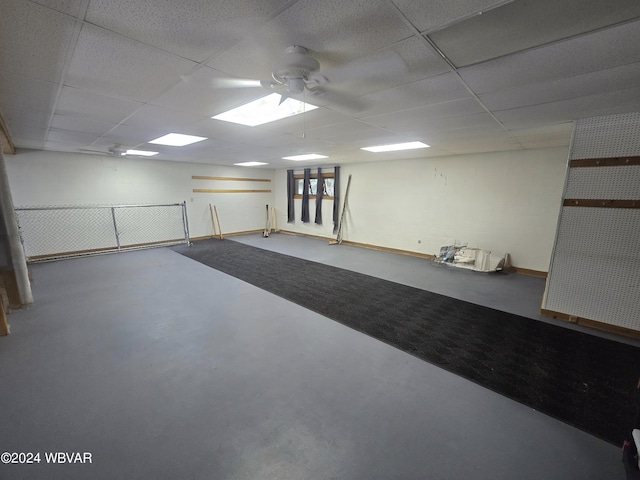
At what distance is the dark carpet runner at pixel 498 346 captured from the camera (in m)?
1.75

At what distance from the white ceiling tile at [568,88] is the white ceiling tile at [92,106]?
289cm

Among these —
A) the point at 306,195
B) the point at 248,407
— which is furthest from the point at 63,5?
the point at 306,195

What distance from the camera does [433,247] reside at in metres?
5.46

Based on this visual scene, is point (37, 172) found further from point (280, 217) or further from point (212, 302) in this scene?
point (280, 217)

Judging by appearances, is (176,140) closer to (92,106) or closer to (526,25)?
→ (92,106)

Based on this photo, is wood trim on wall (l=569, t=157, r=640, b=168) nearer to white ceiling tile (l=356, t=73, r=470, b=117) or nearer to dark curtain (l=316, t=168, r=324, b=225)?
white ceiling tile (l=356, t=73, r=470, b=117)

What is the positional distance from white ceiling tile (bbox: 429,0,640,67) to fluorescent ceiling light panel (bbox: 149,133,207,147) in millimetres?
3261

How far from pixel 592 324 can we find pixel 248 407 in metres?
3.49

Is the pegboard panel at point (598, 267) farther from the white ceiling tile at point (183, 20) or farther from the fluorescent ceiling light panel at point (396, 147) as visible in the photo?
the white ceiling tile at point (183, 20)

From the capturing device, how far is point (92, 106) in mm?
2211

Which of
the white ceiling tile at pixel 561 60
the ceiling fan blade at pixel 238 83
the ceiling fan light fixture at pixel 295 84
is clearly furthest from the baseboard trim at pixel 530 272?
the ceiling fan blade at pixel 238 83

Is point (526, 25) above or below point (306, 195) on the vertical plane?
above

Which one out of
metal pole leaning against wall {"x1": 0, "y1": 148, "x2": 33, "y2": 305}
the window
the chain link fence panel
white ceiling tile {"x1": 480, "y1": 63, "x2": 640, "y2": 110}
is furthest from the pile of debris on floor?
the chain link fence panel

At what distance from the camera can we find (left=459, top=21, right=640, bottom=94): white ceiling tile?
1192 millimetres
